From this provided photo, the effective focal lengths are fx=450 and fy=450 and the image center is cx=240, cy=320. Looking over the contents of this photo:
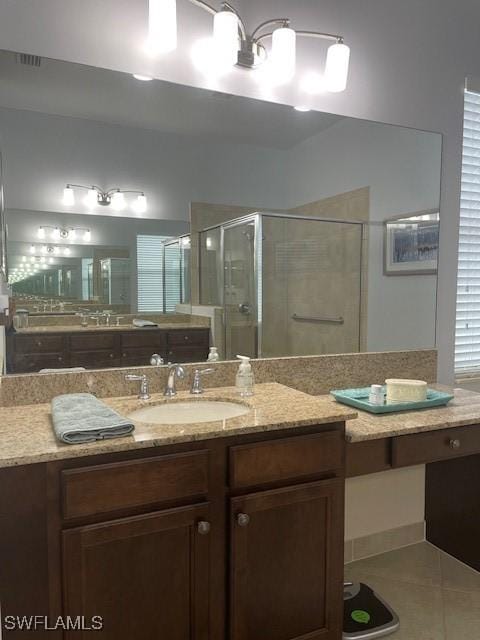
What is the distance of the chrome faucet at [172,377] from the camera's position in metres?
1.70

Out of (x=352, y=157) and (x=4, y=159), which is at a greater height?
(x=352, y=157)

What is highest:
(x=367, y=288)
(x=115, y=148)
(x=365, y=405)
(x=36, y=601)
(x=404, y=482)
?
(x=115, y=148)

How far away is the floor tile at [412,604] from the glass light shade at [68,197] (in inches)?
80.5

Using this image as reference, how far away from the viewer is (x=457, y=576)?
213 cm

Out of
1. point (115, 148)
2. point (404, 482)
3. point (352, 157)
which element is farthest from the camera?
point (404, 482)

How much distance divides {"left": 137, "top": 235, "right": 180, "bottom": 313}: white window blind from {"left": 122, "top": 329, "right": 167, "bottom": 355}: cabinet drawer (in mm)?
90

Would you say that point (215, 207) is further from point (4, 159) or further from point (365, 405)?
point (365, 405)

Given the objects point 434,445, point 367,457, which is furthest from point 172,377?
point 434,445

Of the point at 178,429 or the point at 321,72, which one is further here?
the point at 321,72

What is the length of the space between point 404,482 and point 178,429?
62.6 inches

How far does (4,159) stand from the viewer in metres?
1.56

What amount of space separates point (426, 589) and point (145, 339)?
1.70 meters

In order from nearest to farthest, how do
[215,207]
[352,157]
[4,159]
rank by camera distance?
1. [4,159]
2. [215,207]
3. [352,157]

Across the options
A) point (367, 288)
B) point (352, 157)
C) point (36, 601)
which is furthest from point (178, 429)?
point (352, 157)
